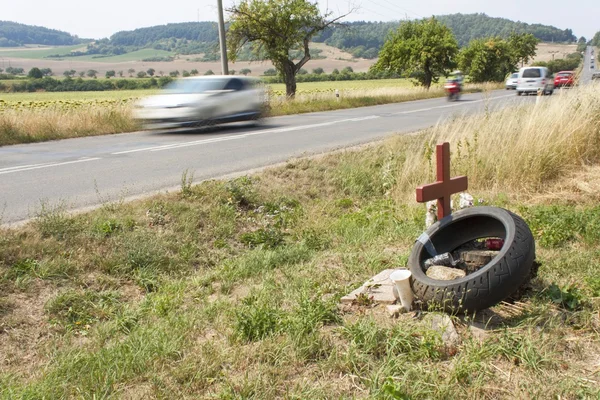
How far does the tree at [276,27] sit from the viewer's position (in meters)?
30.1

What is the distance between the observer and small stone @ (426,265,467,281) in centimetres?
420

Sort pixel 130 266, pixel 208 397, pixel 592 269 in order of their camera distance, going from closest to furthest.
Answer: pixel 208 397
pixel 592 269
pixel 130 266

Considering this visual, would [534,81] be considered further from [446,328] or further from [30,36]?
[30,36]

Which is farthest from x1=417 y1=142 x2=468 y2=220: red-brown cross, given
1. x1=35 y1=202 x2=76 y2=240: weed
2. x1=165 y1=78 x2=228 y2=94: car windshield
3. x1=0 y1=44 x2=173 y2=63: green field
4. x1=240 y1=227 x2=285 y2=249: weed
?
x1=0 y1=44 x2=173 y2=63: green field

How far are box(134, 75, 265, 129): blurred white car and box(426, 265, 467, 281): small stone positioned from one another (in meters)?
12.2

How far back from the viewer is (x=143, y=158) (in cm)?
1087

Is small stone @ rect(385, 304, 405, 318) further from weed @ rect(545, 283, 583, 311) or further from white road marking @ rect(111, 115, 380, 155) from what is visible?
white road marking @ rect(111, 115, 380, 155)

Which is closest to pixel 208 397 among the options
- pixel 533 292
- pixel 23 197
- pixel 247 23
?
pixel 533 292

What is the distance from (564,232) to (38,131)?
1306 centimetres

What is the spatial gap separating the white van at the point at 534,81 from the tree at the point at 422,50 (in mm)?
14791

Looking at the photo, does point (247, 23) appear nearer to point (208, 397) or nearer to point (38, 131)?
point (38, 131)

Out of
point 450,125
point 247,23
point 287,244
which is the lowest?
point 287,244

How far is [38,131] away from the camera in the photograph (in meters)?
14.6

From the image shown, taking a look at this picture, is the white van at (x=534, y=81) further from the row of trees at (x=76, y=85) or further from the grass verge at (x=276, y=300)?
the row of trees at (x=76, y=85)
